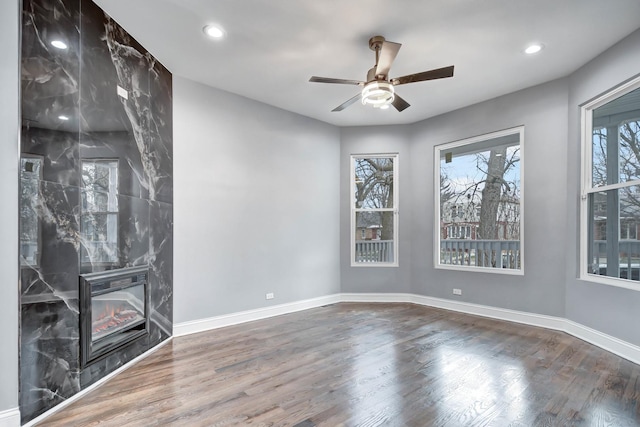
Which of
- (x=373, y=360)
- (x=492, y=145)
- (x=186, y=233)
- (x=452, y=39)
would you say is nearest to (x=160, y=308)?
(x=186, y=233)

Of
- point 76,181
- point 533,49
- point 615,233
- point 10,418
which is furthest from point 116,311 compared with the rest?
point 615,233

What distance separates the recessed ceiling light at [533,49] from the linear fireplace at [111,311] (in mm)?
4335

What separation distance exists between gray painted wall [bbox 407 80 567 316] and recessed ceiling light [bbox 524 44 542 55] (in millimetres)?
966

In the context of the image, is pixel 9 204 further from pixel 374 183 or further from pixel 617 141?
pixel 617 141

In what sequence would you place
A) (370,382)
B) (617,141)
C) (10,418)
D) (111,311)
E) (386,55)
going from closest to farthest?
(10,418), (370,382), (386,55), (111,311), (617,141)

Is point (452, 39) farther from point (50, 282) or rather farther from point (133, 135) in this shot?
point (50, 282)

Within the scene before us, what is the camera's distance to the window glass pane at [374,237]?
554cm

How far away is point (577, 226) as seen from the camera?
12.2ft

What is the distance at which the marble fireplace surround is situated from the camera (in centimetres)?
209

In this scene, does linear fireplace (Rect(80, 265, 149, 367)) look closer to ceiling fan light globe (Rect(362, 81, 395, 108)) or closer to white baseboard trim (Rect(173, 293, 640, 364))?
white baseboard trim (Rect(173, 293, 640, 364))

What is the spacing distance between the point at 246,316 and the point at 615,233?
427cm

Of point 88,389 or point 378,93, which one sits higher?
point 378,93

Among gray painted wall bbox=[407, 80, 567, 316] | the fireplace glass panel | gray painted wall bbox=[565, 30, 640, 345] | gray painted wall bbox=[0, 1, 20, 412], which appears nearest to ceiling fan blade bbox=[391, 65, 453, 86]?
gray painted wall bbox=[565, 30, 640, 345]

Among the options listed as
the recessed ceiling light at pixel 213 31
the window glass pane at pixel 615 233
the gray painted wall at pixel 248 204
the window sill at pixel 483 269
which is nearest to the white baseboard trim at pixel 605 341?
the window glass pane at pixel 615 233
